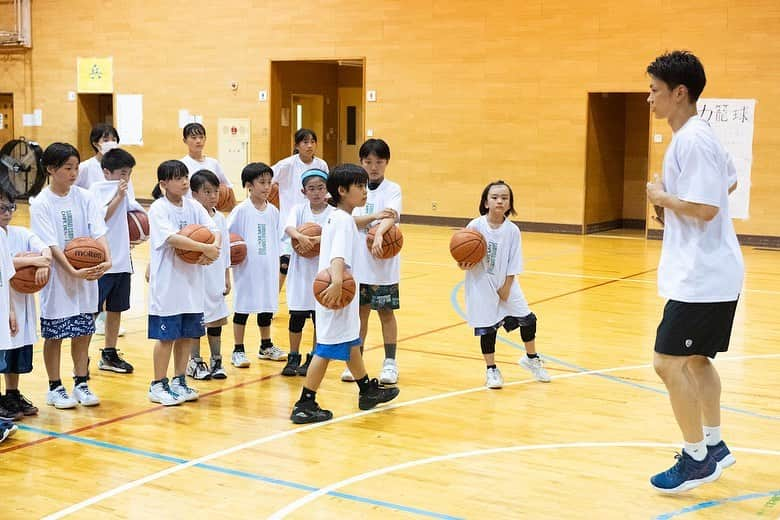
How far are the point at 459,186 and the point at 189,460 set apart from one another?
12.0 m

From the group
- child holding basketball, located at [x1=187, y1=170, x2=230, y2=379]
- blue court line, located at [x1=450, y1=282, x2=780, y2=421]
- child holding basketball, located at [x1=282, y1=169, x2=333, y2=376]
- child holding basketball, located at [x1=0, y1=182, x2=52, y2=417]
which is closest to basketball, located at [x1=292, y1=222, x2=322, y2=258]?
child holding basketball, located at [x1=282, y1=169, x2=333, y2=376]

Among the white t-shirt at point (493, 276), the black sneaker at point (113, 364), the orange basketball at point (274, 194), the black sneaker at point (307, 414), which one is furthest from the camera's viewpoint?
the orange basketball at point (274, 194)

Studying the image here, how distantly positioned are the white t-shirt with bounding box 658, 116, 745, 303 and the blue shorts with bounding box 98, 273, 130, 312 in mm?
3746

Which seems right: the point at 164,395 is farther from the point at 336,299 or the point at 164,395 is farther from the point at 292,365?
the point at 336,299

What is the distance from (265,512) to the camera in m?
3.82

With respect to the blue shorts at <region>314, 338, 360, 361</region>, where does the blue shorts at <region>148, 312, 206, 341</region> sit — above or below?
above

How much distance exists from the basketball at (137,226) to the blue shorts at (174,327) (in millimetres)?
1540

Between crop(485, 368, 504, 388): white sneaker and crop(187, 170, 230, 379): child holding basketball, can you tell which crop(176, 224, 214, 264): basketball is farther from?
crop(485, 368, 504, 388): white sneaker

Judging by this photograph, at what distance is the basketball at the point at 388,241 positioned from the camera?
5762 millimetres

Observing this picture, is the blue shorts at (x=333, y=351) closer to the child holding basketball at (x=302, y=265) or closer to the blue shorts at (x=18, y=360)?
the child holding basketball at (x=302, y=265)

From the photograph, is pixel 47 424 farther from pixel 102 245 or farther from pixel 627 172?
pixel 627 172

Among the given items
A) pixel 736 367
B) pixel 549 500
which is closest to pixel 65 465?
pixel 549 500

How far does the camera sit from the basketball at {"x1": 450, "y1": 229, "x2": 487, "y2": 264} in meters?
5.68

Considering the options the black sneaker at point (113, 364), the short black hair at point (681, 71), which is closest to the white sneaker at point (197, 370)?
the black sneaker at point (113, 364)
